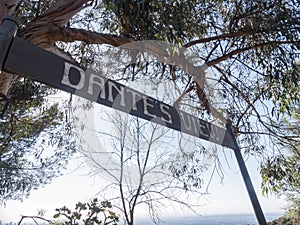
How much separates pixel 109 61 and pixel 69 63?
4.67 ft

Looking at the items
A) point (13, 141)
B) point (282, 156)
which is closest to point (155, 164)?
point (282, 156)

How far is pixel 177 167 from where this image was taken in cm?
232

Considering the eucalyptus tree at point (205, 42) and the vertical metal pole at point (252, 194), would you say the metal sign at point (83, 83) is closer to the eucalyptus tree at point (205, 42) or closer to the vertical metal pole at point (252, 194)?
the vertical metal pole at point (252, 194)

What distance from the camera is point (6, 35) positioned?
518 mm

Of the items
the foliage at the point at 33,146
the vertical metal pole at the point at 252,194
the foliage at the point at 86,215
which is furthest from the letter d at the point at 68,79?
the foliage at the point at 33,146

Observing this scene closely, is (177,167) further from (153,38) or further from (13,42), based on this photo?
(13,42)

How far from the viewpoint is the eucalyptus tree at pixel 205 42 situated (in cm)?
131

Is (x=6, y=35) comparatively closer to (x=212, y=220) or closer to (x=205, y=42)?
(x=205, y=42)

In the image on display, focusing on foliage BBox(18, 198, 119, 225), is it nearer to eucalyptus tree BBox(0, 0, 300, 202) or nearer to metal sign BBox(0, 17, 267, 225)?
metal sign BBox(0, 17, 267, 225)

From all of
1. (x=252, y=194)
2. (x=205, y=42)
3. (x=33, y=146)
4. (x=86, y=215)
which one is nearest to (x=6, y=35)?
(x=86, y=215)

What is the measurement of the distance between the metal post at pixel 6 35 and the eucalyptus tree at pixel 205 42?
65cm

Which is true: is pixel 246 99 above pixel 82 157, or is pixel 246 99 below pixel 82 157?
above

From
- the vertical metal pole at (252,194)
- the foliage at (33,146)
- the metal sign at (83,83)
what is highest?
the foliage at (33,146)

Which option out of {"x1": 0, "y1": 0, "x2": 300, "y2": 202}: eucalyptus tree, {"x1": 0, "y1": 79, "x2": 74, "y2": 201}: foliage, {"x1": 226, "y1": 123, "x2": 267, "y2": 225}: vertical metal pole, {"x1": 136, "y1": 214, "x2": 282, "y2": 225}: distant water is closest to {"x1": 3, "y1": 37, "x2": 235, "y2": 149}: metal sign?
{"x1": 226, "y1": 123, "x2": 267, "y2": 225}: vertical metal pole
